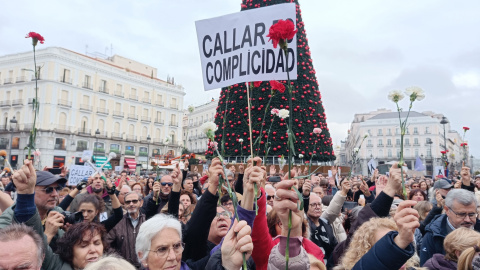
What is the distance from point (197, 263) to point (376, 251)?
1.53 meters

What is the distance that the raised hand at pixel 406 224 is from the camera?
63.2 inches

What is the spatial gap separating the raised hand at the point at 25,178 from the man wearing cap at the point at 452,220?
150 inches

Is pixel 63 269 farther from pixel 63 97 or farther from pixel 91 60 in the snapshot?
pixel 91 60

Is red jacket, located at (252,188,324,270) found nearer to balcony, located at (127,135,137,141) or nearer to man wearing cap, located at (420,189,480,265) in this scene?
man wearing cap, located at (420,189,480,265)

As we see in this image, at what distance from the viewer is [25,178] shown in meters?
2.48

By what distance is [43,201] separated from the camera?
3.55 m

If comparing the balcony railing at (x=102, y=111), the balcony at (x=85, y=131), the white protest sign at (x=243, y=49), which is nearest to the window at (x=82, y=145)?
the balcony at (x=85, y=131)

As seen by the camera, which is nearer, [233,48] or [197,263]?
[197,263]

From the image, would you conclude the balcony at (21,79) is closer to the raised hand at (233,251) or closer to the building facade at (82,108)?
the building facade at (82,108)

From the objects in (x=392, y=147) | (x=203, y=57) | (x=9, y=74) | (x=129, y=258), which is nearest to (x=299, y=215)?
(x=203, y=57)

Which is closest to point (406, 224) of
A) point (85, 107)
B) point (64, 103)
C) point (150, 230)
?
point (150, 230)

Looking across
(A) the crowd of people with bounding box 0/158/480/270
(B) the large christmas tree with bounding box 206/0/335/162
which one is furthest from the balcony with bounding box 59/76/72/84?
(A) the crowd of people with bounding box 0/158/480/270

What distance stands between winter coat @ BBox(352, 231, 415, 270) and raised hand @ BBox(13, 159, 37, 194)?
7.54 feet

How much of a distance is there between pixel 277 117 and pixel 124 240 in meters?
10.9
